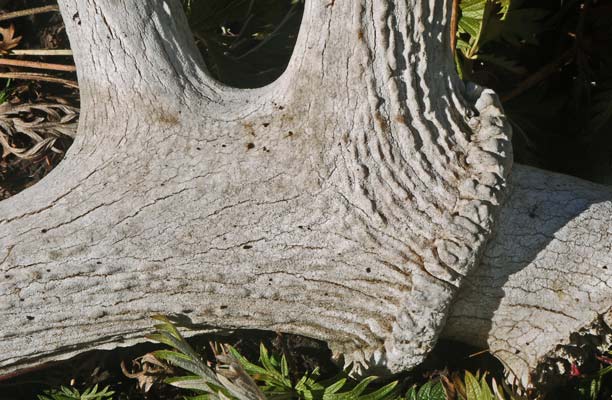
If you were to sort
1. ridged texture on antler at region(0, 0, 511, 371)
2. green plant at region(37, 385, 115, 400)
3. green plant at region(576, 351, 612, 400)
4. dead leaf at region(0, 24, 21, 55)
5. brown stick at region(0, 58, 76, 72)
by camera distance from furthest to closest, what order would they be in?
dead leaf at region(0, 24, 21, 55), brown stick at region(0, 58, 76, 72), green plant at region(37, 385, 115, 400), green plant at region(576, 351, 612, 400), ridged texture on antler at region(0, 0, 511, 371)

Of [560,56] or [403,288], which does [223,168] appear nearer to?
[403,288]

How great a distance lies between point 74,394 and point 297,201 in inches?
48.1

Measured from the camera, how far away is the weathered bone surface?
1.55 metres

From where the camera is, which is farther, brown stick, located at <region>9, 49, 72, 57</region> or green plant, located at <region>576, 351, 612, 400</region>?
brown stick, located at <region>9, 49, 72, 57</region>

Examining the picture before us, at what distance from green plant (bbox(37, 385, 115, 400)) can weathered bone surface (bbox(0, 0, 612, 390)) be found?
541mm

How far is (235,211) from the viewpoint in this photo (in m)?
1.58

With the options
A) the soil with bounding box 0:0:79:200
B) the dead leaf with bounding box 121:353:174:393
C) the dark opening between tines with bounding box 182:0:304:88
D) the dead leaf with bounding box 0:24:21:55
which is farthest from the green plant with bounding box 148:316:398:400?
the dead leaf with bounding box 0:24:21:55

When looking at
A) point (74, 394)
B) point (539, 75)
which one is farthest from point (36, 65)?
point (539, 75)

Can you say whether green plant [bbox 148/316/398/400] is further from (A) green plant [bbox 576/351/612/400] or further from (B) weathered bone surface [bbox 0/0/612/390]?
(A) green plant [bbox 576/351/612/400]

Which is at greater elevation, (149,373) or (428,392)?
(428,392)

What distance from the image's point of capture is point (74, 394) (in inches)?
87.7

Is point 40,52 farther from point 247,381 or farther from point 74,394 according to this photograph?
point 247,381

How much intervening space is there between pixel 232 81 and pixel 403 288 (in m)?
1.09

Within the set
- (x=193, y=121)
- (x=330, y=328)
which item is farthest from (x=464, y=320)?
(x=193, y=121)
